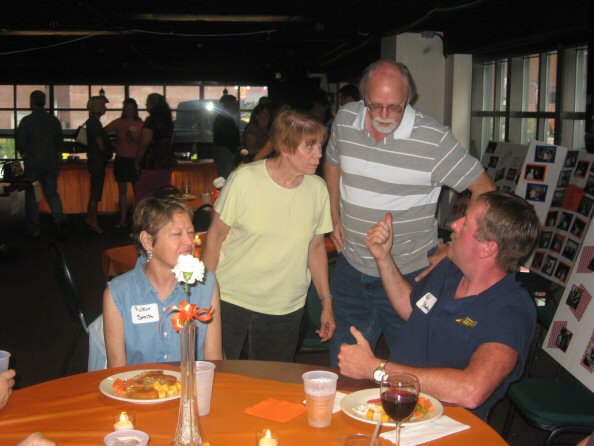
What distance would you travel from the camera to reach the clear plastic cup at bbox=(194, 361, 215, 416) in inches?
73.4

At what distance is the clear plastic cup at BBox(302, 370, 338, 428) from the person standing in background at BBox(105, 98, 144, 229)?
8.90 meters

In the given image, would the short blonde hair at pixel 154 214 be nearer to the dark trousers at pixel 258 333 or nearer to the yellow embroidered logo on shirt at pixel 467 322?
the dark trousers at pixel 258 333

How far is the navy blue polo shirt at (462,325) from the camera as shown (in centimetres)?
220

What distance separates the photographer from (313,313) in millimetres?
4070

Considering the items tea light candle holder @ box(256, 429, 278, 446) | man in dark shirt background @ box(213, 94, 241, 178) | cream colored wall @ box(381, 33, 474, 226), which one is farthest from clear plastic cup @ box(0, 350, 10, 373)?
man in dark shirt background @ box(213, 94, 241, 178)

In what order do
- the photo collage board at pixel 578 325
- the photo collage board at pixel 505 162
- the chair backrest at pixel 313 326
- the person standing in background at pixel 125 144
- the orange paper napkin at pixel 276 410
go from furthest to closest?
the person standing in background at pixel 125 144, the photo collage board at pixel 505 162, the chair backrest at pixel 313 326, the photo collage board at pixel 578 325, the orange paper napkin at pixel 276 410

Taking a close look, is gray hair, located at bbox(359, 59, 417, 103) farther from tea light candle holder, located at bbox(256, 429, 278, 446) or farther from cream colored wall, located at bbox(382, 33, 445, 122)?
cream colored wall, located at bbox(382, 33, 445, 122)

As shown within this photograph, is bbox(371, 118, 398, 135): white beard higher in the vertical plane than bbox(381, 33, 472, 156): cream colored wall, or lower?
lower

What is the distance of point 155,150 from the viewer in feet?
26.9

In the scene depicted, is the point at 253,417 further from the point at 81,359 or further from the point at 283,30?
the point at 283,30

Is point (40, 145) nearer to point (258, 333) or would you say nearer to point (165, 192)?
point (165, 192)

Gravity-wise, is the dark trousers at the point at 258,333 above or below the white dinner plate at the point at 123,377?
below

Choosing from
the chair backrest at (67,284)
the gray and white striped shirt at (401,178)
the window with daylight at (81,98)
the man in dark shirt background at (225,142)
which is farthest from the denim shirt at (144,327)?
the window with daylight at (81,98)

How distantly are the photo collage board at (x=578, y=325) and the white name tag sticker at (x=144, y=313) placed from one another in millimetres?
1861
